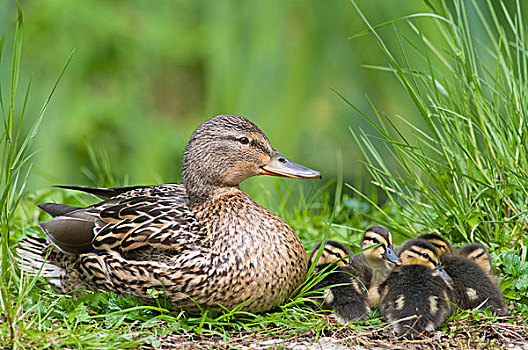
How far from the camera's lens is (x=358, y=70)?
678cm

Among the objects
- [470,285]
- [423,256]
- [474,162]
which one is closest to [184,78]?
[474,162]

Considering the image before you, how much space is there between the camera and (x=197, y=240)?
3.27 meters

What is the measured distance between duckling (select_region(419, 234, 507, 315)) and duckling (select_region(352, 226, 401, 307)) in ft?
0.92

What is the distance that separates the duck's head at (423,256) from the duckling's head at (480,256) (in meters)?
0.18

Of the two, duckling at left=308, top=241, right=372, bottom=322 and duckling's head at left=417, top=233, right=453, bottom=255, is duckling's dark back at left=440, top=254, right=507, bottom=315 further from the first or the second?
duckling at left=308, top=241, right=372, bottom=322

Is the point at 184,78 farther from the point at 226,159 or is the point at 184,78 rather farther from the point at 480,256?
the point at 480,256

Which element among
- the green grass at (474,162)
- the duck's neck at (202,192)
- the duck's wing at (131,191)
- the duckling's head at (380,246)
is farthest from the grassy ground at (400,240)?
the duck's neck at (202,192)

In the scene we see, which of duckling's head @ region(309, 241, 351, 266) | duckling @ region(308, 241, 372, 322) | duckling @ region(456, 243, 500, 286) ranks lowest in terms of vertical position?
duckling @ region(308, 241, 372, 322)

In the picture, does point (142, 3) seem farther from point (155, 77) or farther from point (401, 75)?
point (401, 75)

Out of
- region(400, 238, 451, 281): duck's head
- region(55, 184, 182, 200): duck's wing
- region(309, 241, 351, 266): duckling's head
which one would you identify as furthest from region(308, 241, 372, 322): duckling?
region(55, 184, 182, 200): duck's wing

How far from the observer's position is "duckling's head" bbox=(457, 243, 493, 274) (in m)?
3.35

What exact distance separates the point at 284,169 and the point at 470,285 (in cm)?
110

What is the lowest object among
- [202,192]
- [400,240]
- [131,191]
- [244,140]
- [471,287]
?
[400,240]

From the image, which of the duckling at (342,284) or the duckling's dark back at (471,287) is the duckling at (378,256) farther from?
the duckling's dark back at (471,287)
